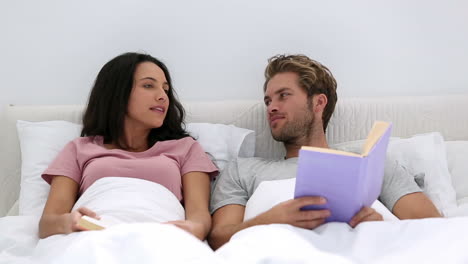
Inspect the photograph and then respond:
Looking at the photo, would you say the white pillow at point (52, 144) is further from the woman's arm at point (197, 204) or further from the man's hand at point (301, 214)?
the man's hand at point (301, 214)

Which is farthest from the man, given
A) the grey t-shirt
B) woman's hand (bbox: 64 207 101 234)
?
woman's hand (bbox: 64 207 101 234)

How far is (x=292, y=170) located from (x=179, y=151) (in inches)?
14.1

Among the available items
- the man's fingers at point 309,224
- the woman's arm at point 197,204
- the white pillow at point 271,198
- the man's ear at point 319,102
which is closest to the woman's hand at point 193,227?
the woman's arm at point 197,204

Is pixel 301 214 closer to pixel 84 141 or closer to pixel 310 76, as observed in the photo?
pixel 310 76

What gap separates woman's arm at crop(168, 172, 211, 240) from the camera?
1300mm

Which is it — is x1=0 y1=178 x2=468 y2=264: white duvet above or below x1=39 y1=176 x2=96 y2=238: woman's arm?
above

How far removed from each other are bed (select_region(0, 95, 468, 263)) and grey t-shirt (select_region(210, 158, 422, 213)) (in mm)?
127

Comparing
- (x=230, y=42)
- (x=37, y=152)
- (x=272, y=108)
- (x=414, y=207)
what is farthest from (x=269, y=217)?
(x=230, y=42)

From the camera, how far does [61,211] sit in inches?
54.5

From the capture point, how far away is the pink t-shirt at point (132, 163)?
58.0 inches

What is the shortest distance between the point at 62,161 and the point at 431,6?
1.53 metres

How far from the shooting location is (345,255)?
0.97 m

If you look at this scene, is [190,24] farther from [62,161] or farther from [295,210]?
[295,210]

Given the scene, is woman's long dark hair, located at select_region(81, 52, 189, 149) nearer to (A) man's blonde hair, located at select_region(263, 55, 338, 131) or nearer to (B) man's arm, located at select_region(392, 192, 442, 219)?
(A) man's blonde hair, located at select_region(263, 55, 338, 131)
